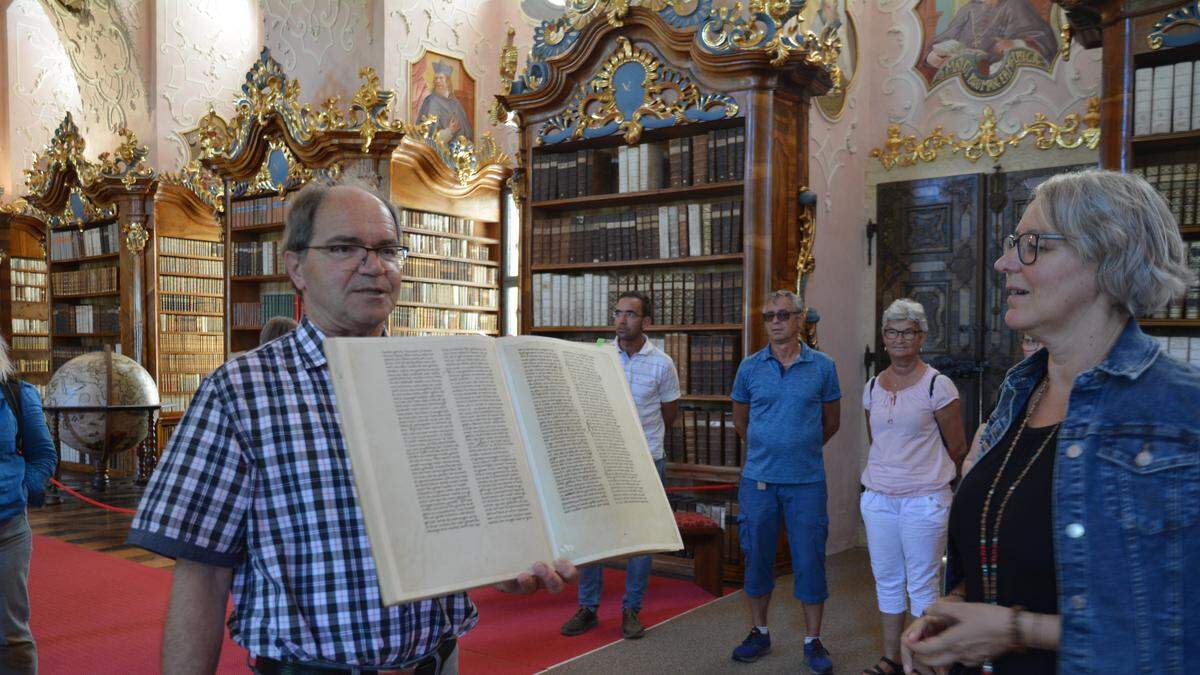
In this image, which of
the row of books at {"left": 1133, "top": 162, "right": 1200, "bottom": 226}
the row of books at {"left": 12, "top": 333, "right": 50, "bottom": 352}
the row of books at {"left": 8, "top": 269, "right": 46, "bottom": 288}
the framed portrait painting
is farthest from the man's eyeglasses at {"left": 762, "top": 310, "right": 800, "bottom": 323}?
the row of books at {"left": 8, "top": 269, "right": 46, "bottom": 288}

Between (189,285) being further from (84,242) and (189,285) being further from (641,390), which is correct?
(641,390)

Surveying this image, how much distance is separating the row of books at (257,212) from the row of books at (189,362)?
219cm

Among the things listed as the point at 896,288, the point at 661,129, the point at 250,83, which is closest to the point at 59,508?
the point at 250,83

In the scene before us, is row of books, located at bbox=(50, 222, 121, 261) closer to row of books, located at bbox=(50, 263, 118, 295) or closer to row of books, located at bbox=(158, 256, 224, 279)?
row of books, located at bbox=(50, 263, 118, 295)

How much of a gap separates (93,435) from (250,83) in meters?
3.89

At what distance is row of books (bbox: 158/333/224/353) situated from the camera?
10695mm

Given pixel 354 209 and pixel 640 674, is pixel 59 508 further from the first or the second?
pixel 354 209

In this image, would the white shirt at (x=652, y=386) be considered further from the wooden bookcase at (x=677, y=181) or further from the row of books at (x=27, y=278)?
the row of books at (x=27, y=278)

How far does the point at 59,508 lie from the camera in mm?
8820

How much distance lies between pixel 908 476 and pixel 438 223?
6122 millimetres

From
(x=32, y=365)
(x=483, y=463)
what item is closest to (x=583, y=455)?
(x=483, y=463)

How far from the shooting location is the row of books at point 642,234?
607 cm

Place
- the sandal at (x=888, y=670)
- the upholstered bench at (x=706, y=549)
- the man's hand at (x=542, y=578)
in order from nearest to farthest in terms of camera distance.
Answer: the man's hand at (x=542, y=578)
the sandal at (x=888, y=670)
the upholstered bench at (x=706, y=549)

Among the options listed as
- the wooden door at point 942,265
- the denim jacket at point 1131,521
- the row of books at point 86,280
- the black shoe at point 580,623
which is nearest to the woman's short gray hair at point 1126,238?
the denim jacket at point 1131,521
